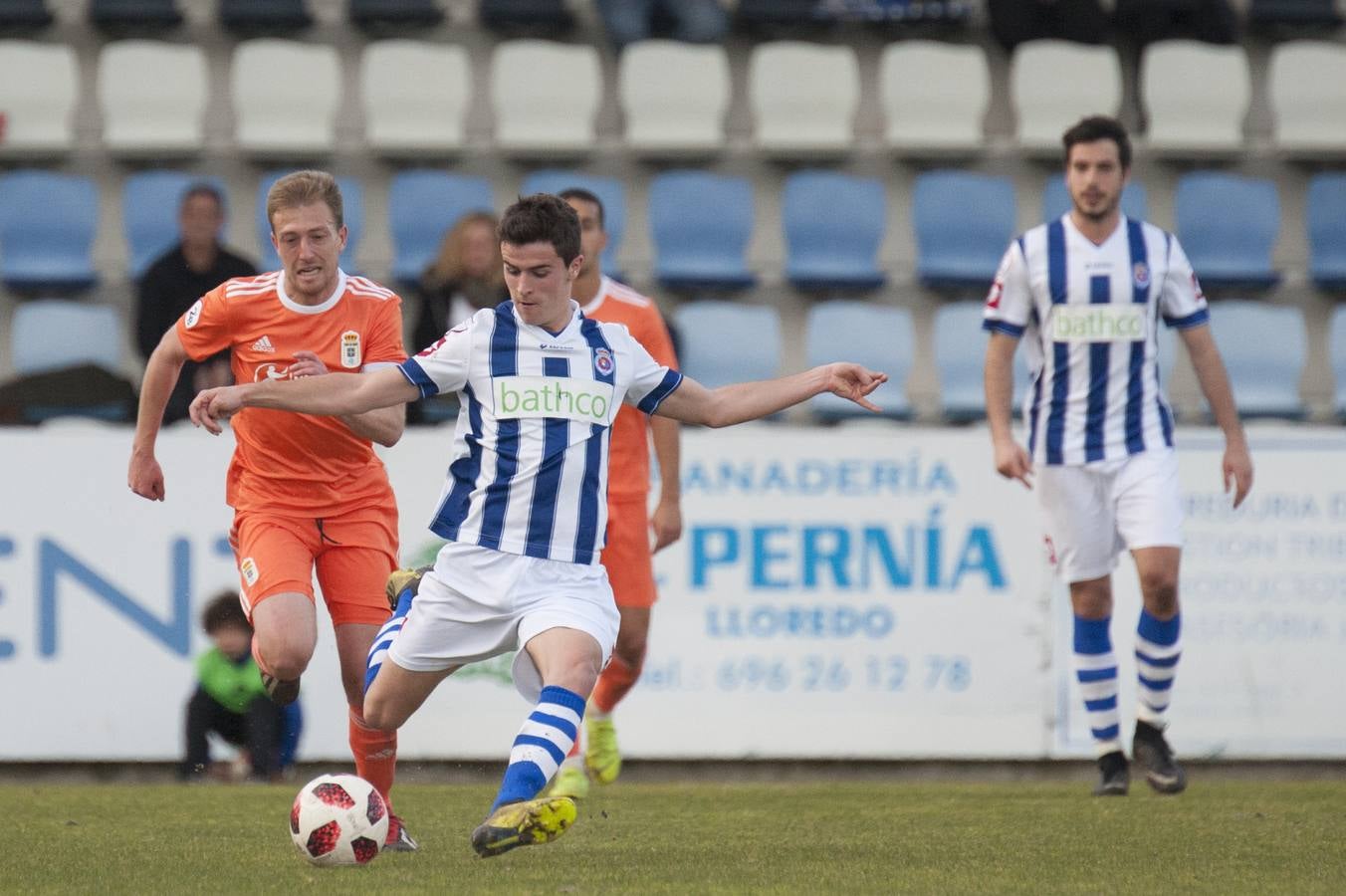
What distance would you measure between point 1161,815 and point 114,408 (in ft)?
18.8

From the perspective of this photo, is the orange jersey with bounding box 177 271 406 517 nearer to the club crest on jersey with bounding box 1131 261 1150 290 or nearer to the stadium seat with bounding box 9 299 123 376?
the club crest on jersey with bounding box 1131 261 1150 290

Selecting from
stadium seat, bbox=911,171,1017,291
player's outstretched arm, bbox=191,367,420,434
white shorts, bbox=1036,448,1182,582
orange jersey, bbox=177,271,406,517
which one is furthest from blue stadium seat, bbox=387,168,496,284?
player's outstretched arm, bbox=191,367,420,434

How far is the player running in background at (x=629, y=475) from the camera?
724 cm

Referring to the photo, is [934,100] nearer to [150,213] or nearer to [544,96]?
[544,96]

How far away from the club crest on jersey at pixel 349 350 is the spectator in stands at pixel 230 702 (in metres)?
3.32

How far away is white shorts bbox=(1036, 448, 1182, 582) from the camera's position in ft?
23.5

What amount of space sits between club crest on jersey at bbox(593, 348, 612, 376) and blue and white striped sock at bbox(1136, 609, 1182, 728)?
2.88 meters

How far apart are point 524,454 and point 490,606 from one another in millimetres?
408

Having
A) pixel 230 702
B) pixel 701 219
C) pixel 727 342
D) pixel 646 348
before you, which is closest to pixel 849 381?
pixel 646 348

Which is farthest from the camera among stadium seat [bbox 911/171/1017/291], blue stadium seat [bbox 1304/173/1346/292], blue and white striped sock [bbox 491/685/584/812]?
blue stadium seat [bbox 1304/173/1346/292]

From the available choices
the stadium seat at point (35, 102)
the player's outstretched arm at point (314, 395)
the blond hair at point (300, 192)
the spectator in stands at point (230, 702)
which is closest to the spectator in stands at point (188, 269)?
the stadium seat at point (35, 102)

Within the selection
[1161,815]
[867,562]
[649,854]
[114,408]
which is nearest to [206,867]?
[649,854]

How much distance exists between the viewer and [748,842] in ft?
20.2

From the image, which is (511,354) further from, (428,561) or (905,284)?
(905,284)
